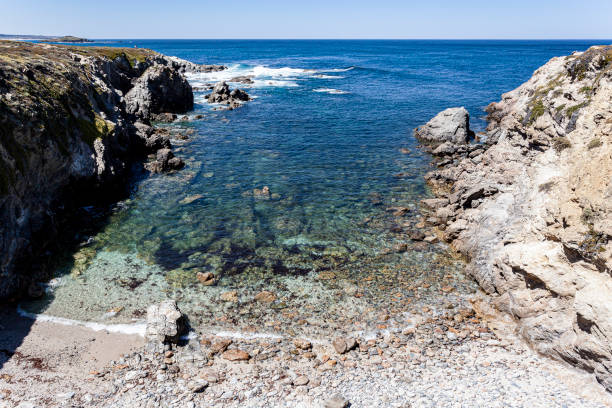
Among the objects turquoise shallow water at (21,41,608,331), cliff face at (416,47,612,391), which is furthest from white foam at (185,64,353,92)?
cliff face at (416,47,612,391)

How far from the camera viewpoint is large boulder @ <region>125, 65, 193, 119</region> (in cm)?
5685

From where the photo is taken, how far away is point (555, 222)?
1648 centimetres

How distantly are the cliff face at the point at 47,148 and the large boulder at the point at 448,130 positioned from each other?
32161 millimetres

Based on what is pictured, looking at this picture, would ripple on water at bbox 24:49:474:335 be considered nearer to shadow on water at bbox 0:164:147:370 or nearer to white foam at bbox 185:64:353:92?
shadow on water at bbox 0:164:147:370

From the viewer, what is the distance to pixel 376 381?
14.1m

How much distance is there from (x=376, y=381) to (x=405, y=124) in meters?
46.3

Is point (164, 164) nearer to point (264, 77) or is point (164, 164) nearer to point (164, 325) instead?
point (164, 325)

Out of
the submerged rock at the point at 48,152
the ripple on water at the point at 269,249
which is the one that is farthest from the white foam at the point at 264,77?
the ripple on water at the point at 269,249

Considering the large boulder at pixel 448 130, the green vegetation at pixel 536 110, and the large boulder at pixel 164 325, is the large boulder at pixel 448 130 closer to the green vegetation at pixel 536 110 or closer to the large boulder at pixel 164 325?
the green vegetation at pixel 536 110

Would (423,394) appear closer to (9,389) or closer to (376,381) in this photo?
(376,381)

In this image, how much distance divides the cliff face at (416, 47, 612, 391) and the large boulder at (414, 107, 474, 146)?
718 inches

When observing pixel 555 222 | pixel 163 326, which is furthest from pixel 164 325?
pixel 555 222

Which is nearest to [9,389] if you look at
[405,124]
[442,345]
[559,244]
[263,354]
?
[263,354]

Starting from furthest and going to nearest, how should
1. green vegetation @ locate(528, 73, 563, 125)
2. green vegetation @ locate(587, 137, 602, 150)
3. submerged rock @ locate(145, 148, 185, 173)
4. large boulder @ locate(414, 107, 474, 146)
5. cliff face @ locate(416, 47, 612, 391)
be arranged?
large boulder @ locate(414, 107, 474, 146)
submerged rock @ locate(145, 148, 185, 173)
green vegetation @ locate(528, 73, 563, 125)
green vegetation @ locate(587, 137, 602, 150)
cliff face @ locate(416, 47, 612, 391)
